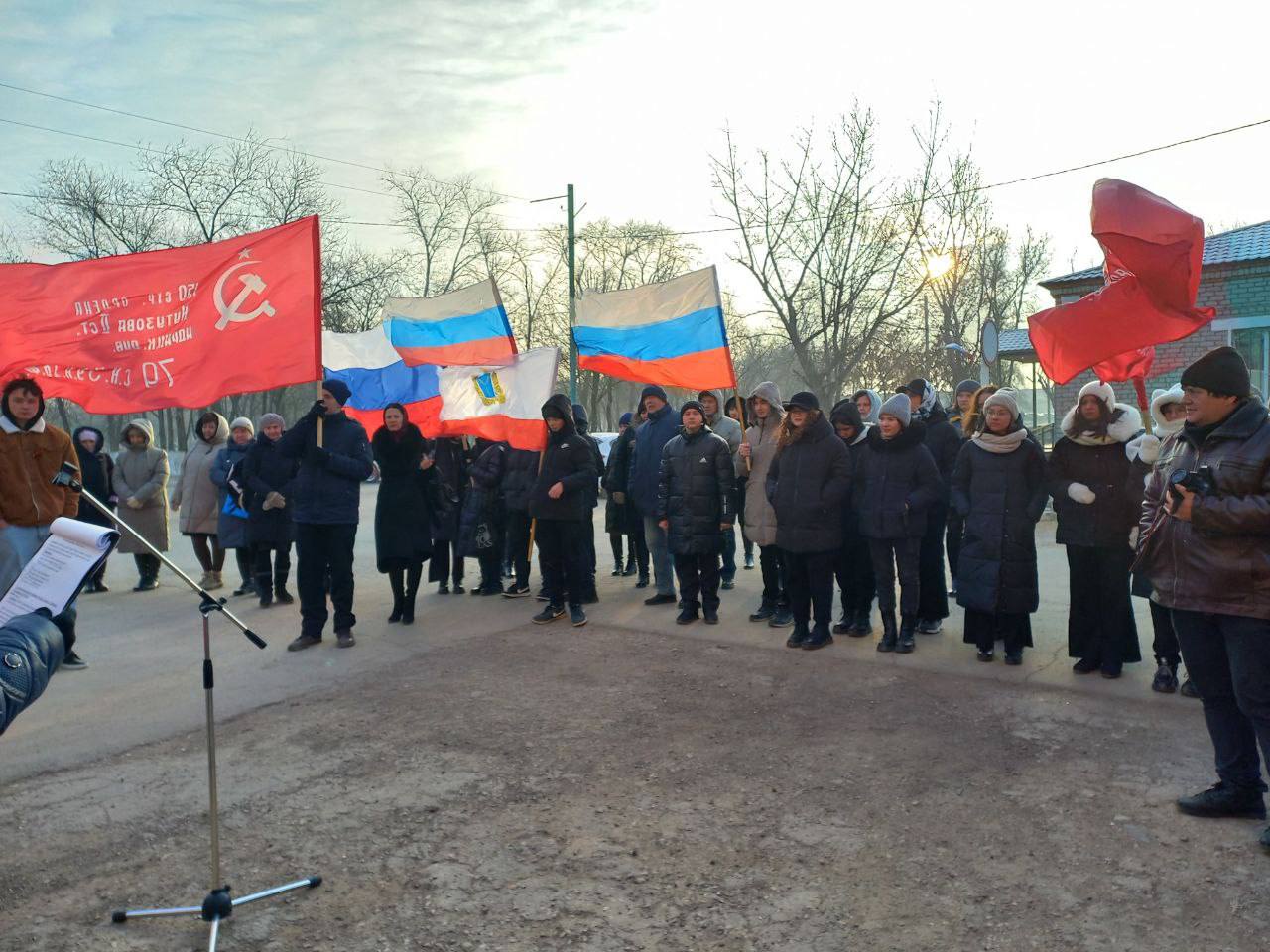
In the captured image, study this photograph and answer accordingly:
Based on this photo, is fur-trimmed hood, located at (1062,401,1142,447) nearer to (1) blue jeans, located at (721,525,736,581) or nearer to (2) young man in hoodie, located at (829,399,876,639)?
(2) young man in hoodie, located at (829,399,876,639)

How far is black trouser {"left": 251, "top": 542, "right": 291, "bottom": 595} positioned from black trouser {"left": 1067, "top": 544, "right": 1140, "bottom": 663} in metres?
6.95

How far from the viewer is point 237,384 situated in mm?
5719

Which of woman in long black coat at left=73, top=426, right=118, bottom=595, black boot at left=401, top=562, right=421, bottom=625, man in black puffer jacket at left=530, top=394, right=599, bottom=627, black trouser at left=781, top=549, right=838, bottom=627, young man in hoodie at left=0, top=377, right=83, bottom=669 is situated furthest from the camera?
woman in long black coat at left=73, top=426, right=118, bottom=595

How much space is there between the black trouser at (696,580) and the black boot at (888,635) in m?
1.65

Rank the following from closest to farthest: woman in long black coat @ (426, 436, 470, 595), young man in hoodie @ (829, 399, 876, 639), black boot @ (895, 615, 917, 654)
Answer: black boot @ (895, 615, 917, 654) < young man in hoodie @ (829, 399, 876, 639) < woman in long black coat @ (426, 436, 470, 595)

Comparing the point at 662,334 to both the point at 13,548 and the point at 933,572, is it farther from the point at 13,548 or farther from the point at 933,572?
the point at 13,548

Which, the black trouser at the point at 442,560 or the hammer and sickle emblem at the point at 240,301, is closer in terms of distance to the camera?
the hammer and sickle emblem at the point at 240,301

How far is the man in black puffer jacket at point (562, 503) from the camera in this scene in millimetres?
8570

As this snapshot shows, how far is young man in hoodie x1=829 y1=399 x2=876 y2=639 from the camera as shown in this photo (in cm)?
798

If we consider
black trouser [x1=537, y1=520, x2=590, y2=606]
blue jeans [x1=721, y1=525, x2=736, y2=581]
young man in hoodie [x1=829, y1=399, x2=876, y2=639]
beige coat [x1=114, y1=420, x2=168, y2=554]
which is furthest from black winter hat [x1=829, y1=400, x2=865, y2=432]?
beige coat [x1=114, y1=420, x2=168, y2=554]

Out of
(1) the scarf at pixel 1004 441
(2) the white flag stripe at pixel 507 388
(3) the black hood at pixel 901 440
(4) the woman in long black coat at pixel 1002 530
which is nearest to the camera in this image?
(4) the woman in long black coat at pixel 1002 530

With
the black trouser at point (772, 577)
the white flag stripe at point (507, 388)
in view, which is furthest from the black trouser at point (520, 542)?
the black trouser at point (772, 577)

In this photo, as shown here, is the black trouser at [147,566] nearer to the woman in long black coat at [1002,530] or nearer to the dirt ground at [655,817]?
the dirt ground at [655,817]

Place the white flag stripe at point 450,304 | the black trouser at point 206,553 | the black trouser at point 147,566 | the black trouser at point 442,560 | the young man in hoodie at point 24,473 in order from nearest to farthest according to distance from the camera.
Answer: the young man in hoodie at point 24,473 < the white flag stripe at point 450,304 < the black trouser at point 442,560 < the black trouser at point 206,553 < the black trouser at point 147,566
